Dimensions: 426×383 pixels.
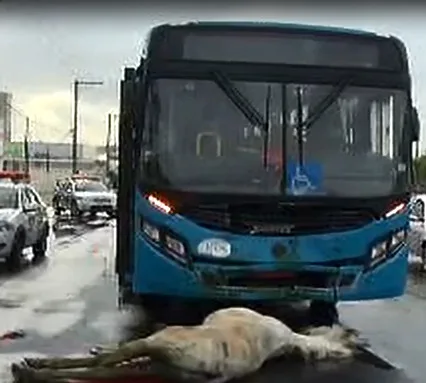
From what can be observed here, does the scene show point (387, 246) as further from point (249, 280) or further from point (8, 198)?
point (8, 198)

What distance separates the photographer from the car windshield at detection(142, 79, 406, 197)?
1084 cm

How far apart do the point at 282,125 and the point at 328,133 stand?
1.58 feet

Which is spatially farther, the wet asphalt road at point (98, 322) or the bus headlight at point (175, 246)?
the bus headlight at point (175, 246)

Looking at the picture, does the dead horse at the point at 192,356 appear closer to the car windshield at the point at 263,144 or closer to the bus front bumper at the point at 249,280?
the bus front bumper at the point at 249,280

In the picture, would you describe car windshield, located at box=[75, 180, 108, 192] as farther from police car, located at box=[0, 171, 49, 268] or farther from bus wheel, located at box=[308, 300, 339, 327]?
bus wheel, located at box=[308, 300, 339, 327]

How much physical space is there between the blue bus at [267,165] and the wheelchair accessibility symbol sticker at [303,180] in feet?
0.03

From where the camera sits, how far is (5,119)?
310 ft

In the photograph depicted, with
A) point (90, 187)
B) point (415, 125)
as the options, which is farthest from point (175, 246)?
point (90, 187)

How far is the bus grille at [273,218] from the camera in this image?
1073cm

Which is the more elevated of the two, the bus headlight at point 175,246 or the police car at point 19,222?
the bus headlight at point 175,246

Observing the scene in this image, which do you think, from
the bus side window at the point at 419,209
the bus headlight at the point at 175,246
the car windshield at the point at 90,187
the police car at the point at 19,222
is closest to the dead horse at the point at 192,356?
the bus headlight at the point at 175,246

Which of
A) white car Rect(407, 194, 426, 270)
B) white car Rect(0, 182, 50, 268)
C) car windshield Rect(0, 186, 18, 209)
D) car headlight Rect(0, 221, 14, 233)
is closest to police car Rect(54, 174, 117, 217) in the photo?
white car Rect(0, 182, 50, 268)

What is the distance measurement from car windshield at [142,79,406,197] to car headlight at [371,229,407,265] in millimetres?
513

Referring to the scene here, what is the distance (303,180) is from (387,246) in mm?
1139
